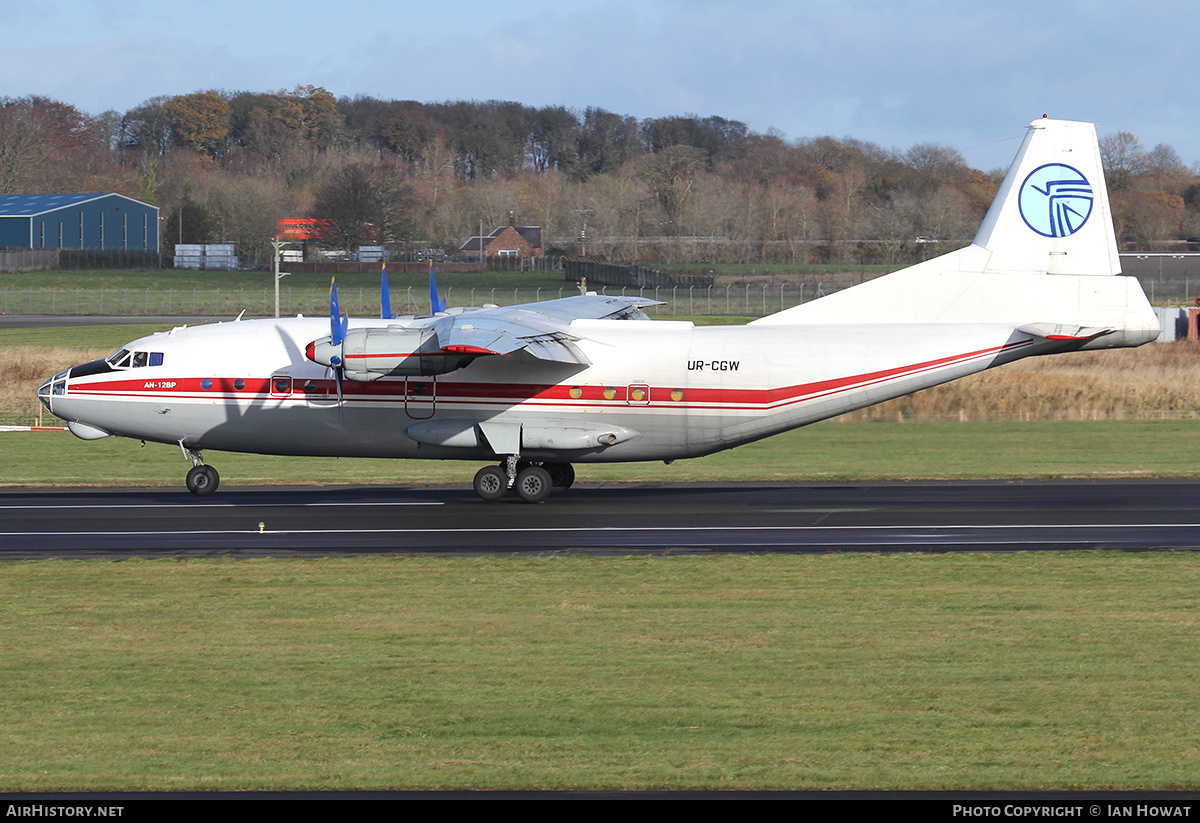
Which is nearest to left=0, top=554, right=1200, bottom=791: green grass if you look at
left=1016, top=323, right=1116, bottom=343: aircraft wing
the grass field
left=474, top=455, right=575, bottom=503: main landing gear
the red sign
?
the grass field

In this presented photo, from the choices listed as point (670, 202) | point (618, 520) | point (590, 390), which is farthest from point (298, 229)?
point (618, 520)

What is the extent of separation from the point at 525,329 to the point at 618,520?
4.37 metres

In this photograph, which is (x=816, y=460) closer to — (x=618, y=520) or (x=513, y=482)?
(x=513, y=482)

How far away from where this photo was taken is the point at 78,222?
130125 mm

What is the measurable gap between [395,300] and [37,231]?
197ft

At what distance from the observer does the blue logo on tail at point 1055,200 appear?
84.7 ft

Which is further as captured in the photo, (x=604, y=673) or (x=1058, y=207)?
(x=1058, y=207)

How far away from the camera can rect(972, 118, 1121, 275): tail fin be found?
84.6 ft

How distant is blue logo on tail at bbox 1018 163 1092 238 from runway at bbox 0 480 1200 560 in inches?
241

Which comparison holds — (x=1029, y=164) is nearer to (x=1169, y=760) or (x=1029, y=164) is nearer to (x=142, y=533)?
(x=1169, y=760)

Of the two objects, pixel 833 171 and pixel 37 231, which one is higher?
pixel 833 171

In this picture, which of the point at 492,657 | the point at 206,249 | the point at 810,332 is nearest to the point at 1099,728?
the point at 492,657

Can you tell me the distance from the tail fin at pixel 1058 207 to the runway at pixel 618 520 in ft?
17.5

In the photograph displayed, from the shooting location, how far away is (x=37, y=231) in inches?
4897
